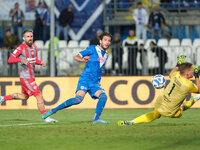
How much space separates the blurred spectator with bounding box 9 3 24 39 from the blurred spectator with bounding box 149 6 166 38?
6.77 meters

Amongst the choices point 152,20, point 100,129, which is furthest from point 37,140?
point 152,20

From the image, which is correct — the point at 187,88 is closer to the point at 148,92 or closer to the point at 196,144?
the point at 196,144

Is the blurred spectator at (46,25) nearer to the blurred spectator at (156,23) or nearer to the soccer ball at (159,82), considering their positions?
the blurred spectator at (156,23)

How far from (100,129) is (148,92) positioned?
24.9ft

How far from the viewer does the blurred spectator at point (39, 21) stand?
84.7 ft

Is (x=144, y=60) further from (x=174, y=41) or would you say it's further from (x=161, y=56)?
(x=174, y=41)

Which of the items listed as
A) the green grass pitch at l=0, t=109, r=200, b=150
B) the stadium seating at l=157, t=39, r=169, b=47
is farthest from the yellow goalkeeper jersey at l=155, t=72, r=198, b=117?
the stadium seating at l=157, t=39, r=169, b=47

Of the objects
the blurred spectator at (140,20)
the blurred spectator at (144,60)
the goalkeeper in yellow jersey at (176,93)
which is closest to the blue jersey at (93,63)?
the goalkeeper in yellow jersey at (176,93)

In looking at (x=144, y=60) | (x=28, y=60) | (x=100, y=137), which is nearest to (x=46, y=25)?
(x=144, y=60)

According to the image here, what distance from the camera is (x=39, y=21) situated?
85.8 feet

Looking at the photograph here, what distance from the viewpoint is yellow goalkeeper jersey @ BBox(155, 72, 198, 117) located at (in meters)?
10.1

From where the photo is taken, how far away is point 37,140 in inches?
336

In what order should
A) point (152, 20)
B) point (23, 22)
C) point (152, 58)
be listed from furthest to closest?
point (23, 22)
point (152, 20)
point (152, 58)

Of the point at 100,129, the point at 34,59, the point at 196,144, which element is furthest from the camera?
the point at 34,59
